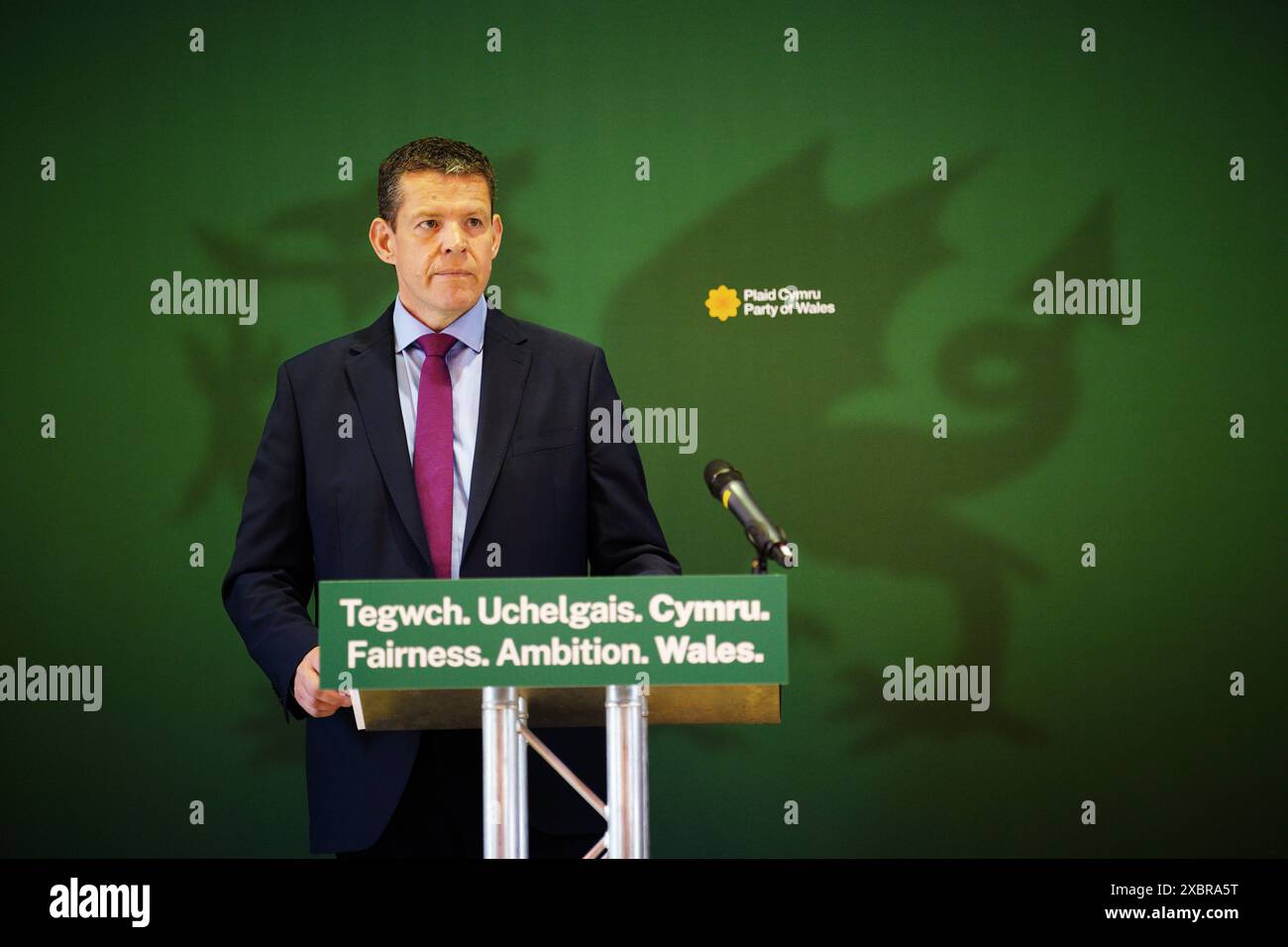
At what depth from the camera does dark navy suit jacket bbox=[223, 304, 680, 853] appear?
2.40 metres

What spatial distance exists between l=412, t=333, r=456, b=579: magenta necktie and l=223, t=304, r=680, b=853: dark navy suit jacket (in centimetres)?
4

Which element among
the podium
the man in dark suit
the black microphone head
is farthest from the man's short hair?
the podium

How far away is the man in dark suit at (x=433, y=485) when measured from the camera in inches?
95.0

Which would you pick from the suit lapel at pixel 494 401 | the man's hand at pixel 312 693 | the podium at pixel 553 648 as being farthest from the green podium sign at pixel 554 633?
the suit lapel at pixel 494 401

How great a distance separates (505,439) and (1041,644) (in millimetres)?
2095

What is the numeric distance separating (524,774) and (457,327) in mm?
1151

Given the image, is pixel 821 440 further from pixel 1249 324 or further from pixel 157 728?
pixel 157 728

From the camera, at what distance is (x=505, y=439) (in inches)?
104

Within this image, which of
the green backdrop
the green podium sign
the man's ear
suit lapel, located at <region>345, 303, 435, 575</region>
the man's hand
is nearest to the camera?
the green podium sign

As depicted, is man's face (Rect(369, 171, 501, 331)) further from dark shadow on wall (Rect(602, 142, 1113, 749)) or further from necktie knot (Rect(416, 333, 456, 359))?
dark shadow on wall (Rect(602, 142, 1113, 749))

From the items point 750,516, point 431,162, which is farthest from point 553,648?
point 431,162
